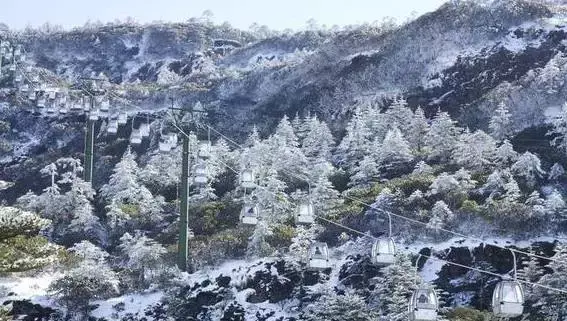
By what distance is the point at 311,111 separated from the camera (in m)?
55.0

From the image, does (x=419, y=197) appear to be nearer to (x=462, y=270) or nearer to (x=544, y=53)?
(x=462, y=270)

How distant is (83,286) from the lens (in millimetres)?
28562

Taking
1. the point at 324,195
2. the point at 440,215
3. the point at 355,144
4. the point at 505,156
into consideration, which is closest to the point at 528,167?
the point at 505,156

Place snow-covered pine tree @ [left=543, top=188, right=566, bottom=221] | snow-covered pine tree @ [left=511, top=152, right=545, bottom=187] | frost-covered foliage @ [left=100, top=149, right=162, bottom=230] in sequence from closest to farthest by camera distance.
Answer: snow-covered pine tree @ [left=543, top=188, right=566, bottom=221], snow-covered pine tree @ [left=511, top=152, right=545, bottom=187], frost-covered foliage @ [left=100, top=149, right=162, bottom=230]

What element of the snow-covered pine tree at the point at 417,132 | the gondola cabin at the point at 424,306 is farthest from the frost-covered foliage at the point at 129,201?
the gondola cabin at the point at 424,306

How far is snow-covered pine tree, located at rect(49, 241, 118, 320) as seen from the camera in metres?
28.2

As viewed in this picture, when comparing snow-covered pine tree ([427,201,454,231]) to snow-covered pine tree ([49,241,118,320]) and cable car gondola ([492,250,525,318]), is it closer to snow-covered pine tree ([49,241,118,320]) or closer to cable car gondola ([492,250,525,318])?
snow-covered pine tree ([49,241,118,320])

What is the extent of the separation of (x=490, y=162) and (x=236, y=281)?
12872mm

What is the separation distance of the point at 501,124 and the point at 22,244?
73.7ft

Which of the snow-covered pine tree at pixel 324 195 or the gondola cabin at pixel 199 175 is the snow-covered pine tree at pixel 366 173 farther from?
the gondola cabin at pixel 199 175

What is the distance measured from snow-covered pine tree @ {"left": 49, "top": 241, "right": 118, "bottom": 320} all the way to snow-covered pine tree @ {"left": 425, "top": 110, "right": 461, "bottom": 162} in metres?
16.3

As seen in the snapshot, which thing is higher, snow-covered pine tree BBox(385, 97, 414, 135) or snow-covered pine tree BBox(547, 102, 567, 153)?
snow-covered pine tree BBox(385, 97, 414, 135)

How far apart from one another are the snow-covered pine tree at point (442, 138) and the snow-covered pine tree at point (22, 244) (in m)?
17.1

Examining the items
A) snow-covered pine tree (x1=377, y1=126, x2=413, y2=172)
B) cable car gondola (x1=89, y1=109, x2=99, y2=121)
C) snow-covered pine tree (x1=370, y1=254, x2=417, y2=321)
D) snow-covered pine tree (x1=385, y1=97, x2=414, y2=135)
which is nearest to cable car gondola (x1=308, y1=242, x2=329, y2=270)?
snow-covered pine tree (x1=370, y1=254, x2=417, y2=321)
